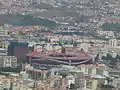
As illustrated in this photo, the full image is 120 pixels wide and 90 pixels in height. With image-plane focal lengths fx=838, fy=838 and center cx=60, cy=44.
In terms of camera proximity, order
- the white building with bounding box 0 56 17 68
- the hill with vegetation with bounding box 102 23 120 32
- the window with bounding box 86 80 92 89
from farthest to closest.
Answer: the hill with vegetation with bounding box 102 23 120 32
the white building with bounding box 0 56 17 68
the window with bounding box 86 80 92 89

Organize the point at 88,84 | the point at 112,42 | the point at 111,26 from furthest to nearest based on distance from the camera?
the point at 111,26 → the point at 112,42 → the point at 88,84

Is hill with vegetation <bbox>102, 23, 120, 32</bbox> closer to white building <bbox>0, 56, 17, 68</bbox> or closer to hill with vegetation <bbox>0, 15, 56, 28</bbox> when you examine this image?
hill with vegetation <bbox>0, 15, 56, 28</bbox>

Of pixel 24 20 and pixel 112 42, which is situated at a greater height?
pixel 112 42

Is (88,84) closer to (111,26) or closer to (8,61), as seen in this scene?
(8,61)

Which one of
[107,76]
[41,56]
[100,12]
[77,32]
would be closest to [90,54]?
[41,56]

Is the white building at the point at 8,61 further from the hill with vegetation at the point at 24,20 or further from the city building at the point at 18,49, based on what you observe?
the hill with vegetation at the point at 24,20

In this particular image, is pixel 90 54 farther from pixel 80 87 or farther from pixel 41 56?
pixel 80 87

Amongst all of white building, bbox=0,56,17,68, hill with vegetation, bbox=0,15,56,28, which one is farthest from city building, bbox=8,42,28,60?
hill with vegetation, bbox=0,15,56,28

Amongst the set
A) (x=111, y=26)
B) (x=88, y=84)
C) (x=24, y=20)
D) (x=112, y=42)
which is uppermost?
(x=88, y=84)

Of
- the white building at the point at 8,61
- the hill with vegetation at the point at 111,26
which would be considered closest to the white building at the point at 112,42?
the hill with vegetation at the point at 111,26

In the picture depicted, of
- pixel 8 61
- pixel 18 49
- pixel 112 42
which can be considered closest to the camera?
pixel 8 61

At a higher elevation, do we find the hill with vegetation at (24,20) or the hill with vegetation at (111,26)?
the hill with vegetation at (24,20)

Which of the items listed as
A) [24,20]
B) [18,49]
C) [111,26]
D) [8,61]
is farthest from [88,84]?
[24,20]

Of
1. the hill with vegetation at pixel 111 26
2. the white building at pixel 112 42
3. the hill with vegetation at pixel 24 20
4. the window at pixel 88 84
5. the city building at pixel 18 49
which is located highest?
the window at pixel 88 84
